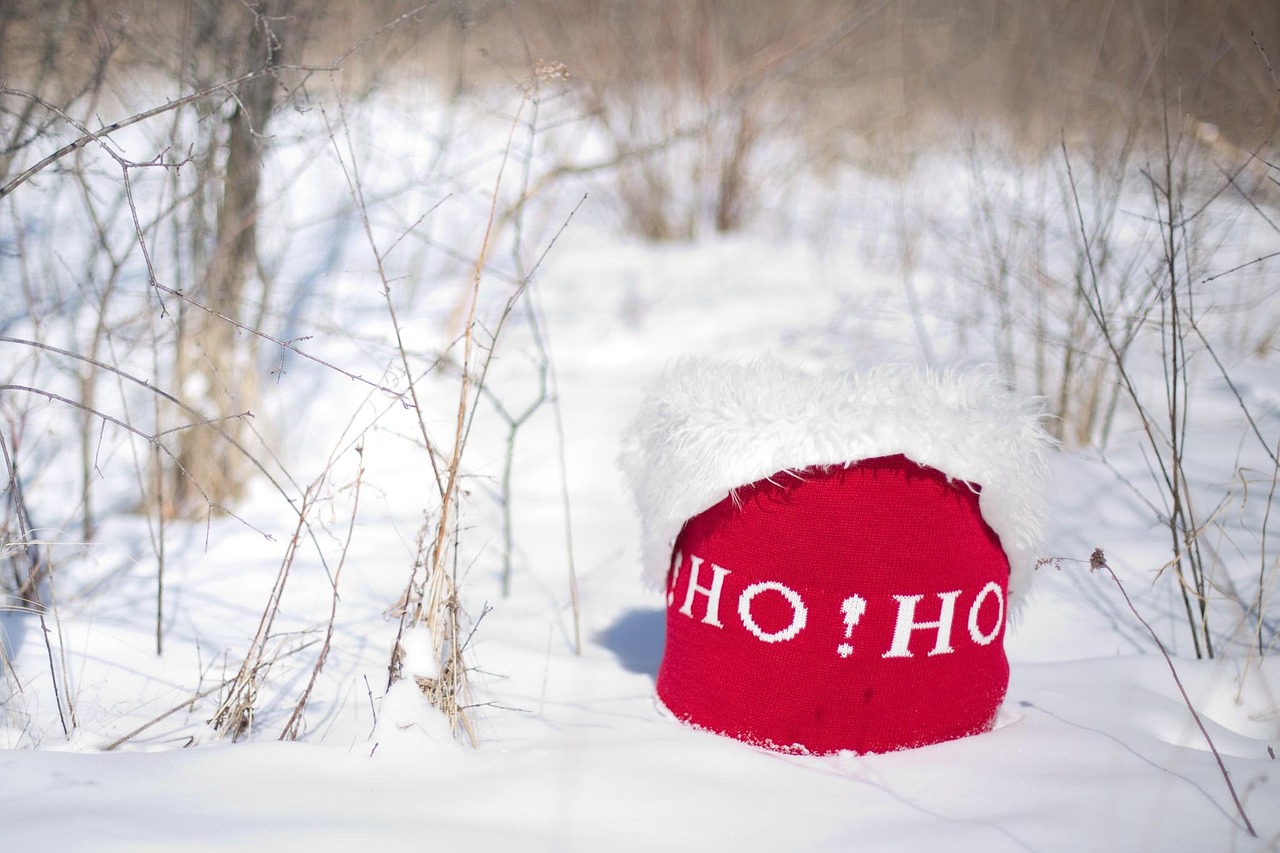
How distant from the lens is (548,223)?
5824 millimetres

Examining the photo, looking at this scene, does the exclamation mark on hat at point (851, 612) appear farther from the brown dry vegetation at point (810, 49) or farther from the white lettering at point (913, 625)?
the brown dry vegetation at point (810, 49)

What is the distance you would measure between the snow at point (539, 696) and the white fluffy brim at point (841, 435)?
0.96ft

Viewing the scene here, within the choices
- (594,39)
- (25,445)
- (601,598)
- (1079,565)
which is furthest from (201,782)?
(594,39)

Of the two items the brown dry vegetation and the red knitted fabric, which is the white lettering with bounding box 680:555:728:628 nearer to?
the red knitted fabric

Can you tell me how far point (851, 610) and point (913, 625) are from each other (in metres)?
0.10

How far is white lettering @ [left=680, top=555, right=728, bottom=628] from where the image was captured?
1.60 m

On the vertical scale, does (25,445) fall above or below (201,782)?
above

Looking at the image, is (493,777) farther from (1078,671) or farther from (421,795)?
(1078,671)

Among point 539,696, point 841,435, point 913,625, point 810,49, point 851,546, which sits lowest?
point 539,696

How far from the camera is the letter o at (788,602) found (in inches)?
60.0

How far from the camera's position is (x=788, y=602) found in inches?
60.3

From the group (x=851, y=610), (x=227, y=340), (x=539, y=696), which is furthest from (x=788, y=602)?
(x=227, y=340)

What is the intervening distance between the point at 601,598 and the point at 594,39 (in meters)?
4.14

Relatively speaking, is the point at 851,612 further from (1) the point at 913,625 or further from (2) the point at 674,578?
(2) the point at 674,578
